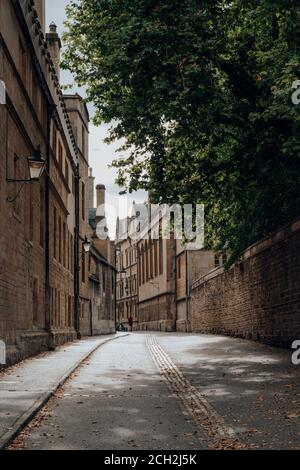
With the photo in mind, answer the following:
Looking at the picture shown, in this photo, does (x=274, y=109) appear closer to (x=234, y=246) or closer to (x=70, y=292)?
(x=234, y=246)

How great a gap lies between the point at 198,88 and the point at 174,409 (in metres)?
7.00

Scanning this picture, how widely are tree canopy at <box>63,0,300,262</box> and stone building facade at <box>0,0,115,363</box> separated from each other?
1.85 meters

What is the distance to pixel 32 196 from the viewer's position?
70.2ft

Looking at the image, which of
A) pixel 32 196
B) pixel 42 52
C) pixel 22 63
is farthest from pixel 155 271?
pixel 22 63

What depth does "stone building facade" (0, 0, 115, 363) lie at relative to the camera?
650 inches

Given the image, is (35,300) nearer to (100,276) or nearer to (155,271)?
(100,276)

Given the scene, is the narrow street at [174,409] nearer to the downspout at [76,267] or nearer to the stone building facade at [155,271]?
the stone building facade at [155,271]

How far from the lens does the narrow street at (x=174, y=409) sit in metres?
7.56

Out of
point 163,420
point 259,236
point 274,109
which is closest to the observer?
point 163,420

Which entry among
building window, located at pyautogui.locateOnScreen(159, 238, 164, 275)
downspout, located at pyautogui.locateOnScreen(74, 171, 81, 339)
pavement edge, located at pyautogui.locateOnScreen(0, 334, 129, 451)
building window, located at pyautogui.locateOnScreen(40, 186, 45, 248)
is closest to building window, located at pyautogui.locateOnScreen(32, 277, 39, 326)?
building window, located at pyautogui.locateOnScreen(40, 186, 45, 248)

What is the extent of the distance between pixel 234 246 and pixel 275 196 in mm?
5666

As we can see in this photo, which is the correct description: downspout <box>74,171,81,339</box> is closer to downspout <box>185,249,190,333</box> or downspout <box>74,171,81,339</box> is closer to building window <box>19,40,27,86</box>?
downspout <box>185,249,190,333</box>

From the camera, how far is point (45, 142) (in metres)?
24.3
